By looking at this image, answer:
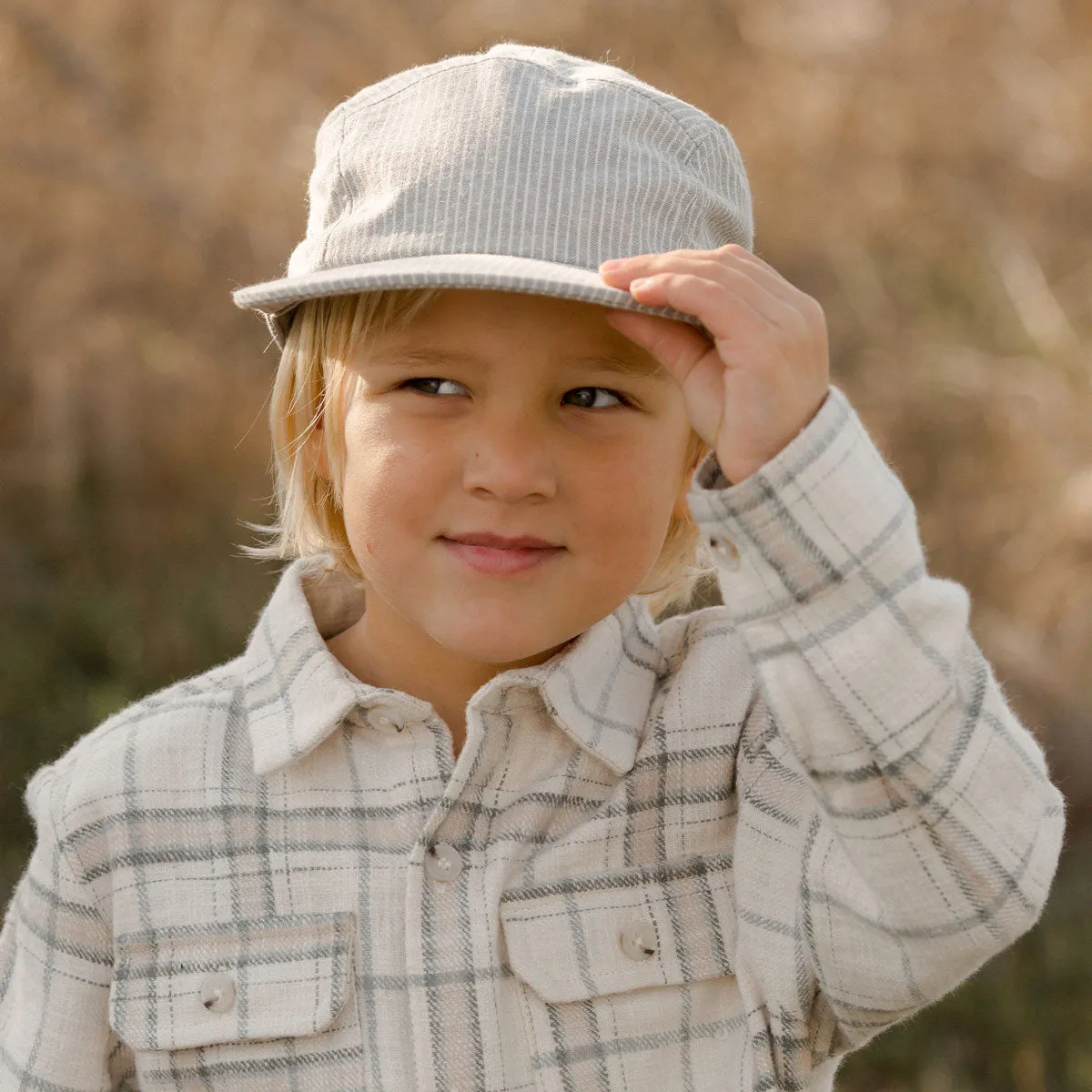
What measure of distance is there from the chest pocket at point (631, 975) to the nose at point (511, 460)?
0.38 metres

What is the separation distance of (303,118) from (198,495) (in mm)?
1046

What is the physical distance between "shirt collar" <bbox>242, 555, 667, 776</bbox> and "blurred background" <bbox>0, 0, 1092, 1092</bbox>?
2.05 metres

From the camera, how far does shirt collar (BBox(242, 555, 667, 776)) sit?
1559mm

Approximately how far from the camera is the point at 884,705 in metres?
1.25

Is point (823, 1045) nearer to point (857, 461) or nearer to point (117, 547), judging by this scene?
point (857, 461)

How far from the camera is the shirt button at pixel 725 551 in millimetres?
1286

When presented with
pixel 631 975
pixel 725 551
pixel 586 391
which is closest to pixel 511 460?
pixel 586 391

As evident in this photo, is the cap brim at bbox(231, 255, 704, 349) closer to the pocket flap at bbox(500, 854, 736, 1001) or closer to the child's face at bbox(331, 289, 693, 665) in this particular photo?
the child's face at bbox(331, 289, 693, 665)

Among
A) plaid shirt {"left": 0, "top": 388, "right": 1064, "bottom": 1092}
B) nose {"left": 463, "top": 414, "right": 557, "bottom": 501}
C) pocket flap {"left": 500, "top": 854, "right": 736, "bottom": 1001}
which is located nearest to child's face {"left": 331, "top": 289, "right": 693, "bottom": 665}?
nose {"left": 463, "top": 414, "right": 557, "bottom": 501}

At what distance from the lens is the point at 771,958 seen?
146 centimetres

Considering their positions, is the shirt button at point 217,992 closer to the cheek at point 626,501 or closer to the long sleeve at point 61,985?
the long sleeve at point 61,985

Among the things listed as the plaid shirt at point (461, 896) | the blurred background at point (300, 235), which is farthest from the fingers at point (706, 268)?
the blurred background at point (300, 235)

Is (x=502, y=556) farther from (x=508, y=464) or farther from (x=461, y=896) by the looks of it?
(x=461, y=896)

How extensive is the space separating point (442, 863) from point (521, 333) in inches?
19.7
